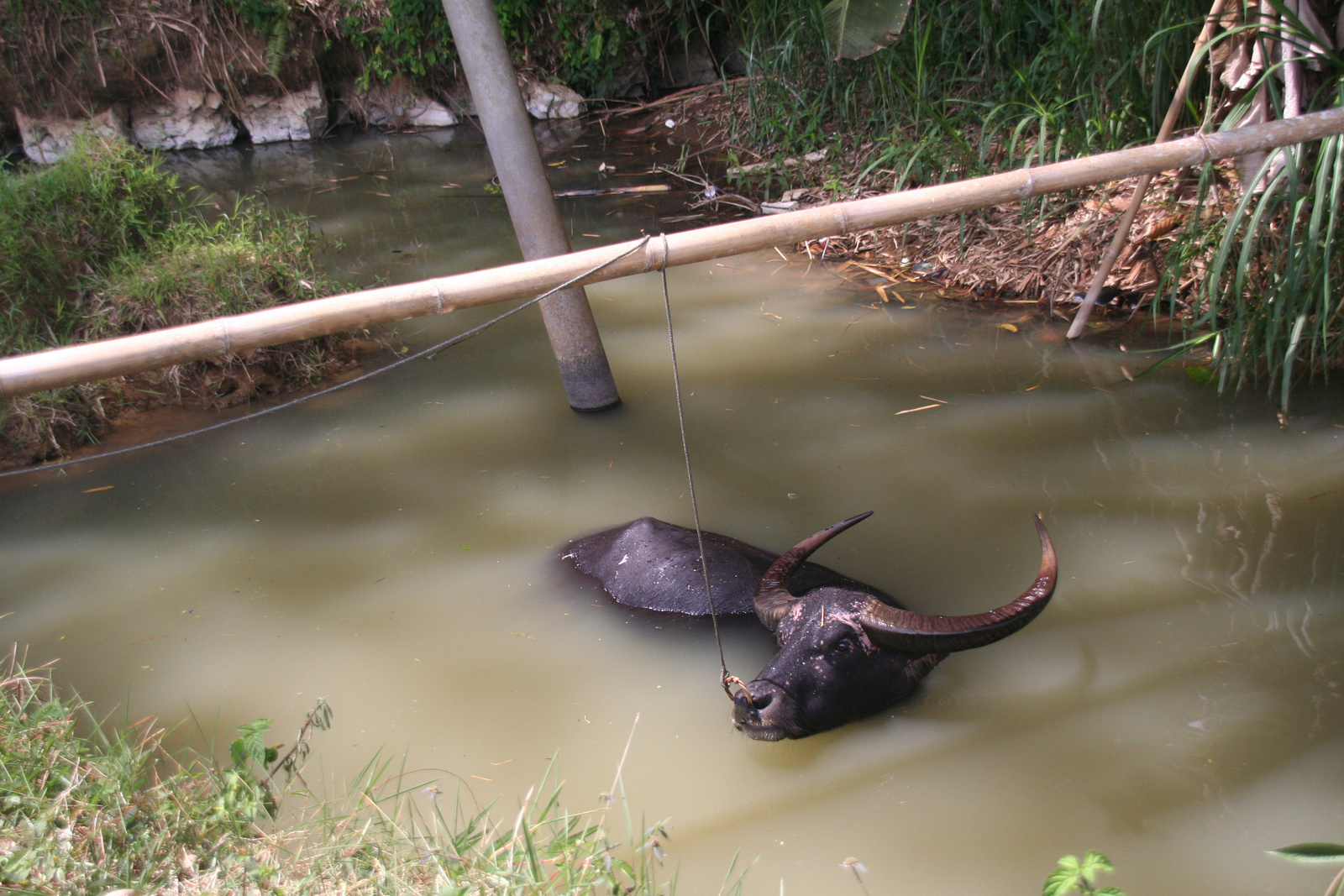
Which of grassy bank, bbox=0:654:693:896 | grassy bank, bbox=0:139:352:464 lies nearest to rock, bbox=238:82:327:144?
grassy bank, bbox=0:139:352:464

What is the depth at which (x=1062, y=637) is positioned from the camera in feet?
7.74

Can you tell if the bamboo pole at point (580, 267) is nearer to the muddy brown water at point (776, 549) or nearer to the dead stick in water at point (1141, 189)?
the dead stick in water at point (1141, 189)

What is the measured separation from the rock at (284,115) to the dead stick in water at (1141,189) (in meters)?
7.78

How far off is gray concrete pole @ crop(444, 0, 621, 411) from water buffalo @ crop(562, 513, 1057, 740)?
38.9 inches

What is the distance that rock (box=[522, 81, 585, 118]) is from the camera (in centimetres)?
883

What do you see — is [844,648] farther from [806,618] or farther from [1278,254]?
[1278,254]

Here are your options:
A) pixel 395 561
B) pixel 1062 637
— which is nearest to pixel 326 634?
pixel 395 561

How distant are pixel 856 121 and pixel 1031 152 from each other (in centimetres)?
166

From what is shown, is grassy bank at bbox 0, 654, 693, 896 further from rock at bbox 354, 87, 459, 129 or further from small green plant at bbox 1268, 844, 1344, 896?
rock at bbox 354, 87, 459, 129

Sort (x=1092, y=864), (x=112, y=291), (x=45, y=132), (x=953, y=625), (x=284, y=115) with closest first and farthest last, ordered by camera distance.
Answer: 1. (x=1092, y=864)
2. (x=953, y=625)
3. (x=112, y=291)
4. (x=45, y=132)
5. (x=284, y=115)

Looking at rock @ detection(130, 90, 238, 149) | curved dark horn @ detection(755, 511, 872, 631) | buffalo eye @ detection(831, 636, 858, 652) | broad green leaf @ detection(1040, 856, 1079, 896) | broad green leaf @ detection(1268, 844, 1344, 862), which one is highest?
rock @ detection(130, 90, 238, 149)

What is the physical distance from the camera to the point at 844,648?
2.16m

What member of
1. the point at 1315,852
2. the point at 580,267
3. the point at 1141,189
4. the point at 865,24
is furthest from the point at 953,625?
the point at 865,24

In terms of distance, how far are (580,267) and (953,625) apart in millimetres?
1167
